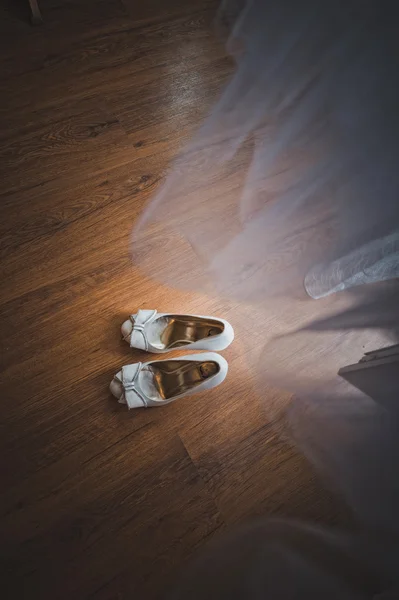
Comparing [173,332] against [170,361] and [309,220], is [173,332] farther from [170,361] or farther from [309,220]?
[309,220]

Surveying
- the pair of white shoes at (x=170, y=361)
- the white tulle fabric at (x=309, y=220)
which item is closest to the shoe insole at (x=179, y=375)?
the pair of white shoes at (x=170, y=361)

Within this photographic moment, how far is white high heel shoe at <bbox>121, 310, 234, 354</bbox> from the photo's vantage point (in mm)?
1173

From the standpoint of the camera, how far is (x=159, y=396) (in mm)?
1147

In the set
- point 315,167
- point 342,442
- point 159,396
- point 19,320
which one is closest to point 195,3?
point 315,167

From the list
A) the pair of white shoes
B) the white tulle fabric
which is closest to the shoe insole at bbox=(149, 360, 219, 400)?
the pair of white shoes

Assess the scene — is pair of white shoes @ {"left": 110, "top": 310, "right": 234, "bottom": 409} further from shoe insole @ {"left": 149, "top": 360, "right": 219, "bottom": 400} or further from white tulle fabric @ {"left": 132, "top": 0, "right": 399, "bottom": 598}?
white tulle fabric @ {"left": 132, "top": 0, "right": 399, "bottom": 598}

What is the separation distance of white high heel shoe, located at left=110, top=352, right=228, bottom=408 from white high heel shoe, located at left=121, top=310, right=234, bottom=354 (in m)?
0.04

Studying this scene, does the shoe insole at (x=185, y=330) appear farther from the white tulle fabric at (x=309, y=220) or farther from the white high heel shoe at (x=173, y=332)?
the white tulle fabric at (x=309, y=220)

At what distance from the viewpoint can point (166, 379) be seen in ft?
3.80

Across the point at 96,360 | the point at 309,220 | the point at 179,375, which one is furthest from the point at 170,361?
the point at 309,220

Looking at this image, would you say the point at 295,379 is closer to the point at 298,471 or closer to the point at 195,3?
the point at 298,471

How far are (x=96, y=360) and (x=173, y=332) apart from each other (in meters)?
0.19

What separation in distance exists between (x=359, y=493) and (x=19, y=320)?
83cm

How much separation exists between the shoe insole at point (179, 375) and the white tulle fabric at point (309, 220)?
A: 0.14 meters
